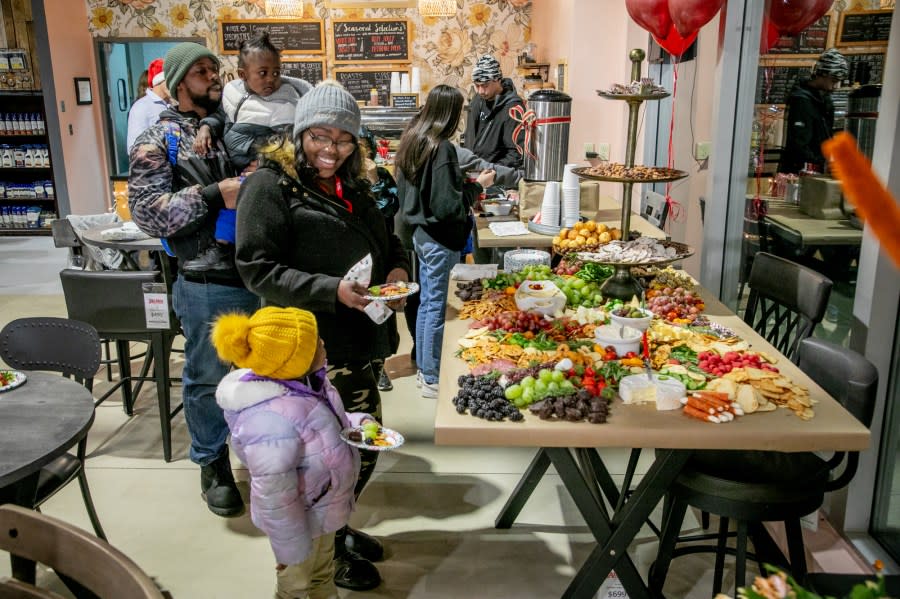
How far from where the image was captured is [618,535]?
2.29 m

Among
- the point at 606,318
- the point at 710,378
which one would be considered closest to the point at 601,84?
the point at 606,318

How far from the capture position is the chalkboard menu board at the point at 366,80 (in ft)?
30.4

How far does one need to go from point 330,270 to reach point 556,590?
1398 millimetres

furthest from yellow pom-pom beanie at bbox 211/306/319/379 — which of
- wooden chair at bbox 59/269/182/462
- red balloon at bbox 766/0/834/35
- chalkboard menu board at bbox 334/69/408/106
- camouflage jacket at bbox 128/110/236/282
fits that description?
chalkboard menu board at bbox 334/69/408/106

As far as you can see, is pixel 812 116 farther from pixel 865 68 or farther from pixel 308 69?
pixel 308 69

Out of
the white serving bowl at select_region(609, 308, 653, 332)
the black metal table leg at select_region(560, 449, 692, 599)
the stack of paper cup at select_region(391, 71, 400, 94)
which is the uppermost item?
the stack of paper cup at select_region(391, 71, 400, 94)

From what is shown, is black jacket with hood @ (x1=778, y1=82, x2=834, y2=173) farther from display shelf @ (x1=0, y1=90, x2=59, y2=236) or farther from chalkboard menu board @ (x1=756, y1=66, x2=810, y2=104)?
display shelf @ (x1=0, y1=90, x2=59, y2=236)

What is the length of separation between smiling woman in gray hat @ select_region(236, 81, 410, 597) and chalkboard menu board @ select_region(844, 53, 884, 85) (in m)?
1.94

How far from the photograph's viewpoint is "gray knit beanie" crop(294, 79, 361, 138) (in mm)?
2445

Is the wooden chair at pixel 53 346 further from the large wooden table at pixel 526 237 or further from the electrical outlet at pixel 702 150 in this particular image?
the electrical outlet at pixel 702 150

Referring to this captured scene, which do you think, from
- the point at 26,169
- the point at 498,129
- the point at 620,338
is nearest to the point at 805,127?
the point at 620,338

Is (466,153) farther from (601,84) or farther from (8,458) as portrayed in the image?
(8,458)

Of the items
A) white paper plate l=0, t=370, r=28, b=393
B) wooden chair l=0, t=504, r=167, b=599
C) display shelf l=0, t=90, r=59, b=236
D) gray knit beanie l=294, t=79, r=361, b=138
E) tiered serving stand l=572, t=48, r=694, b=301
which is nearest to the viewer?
wooden chair l=0, t=504, r=167, b=599

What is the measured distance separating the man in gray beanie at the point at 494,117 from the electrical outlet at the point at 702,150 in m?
1.27
